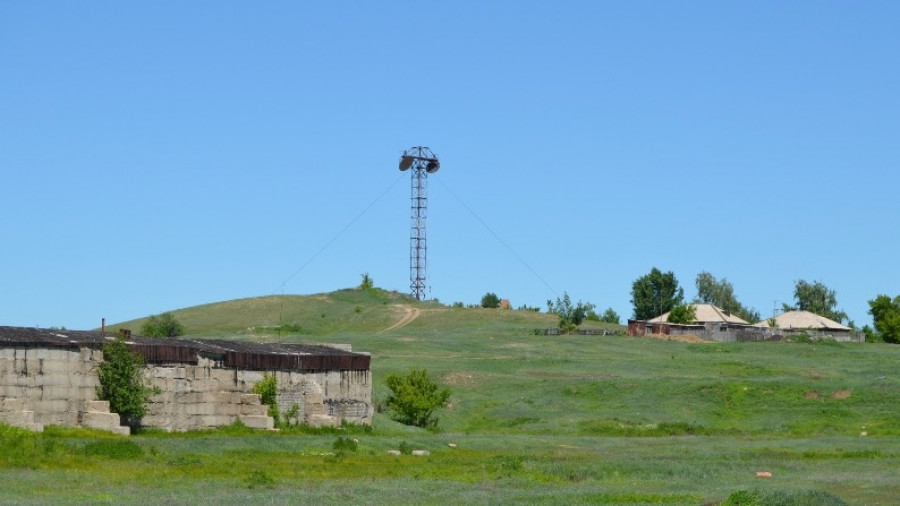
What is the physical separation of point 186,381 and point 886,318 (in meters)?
114

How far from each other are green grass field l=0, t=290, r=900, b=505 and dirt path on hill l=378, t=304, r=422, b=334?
22422mm

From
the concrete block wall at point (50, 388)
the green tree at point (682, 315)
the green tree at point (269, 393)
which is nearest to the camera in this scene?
the concrete block wall at point (50, 388)

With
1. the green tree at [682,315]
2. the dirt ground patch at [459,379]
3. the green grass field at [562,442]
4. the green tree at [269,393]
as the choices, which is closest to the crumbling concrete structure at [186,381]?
the green tree at [269,393]

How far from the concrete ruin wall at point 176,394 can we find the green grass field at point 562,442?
1.52m

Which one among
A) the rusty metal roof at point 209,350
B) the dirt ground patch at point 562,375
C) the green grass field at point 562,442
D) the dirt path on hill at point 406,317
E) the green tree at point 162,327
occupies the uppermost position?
the dirt path on hill at point 406,317

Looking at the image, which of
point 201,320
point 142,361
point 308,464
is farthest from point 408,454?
point 201,320

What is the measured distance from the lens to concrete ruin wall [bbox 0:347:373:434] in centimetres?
4775

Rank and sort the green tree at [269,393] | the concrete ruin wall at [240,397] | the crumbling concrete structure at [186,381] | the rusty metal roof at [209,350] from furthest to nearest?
the green tree at [269,393]
the concrete ruin wall at [240,397]
the rusty metal roof at [209,350]
the crumbling concrete structure at [186,381]

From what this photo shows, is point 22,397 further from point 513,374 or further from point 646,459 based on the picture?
point 513,374

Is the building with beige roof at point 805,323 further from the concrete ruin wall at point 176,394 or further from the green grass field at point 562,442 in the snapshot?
the concrete ruin wall at point 176,394

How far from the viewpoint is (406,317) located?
150250mm

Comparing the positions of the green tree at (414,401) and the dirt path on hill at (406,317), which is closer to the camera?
the green tree at (414,401)

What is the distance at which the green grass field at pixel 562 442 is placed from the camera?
114ft

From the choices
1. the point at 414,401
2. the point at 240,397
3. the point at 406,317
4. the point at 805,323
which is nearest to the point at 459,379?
the point at 414,401
